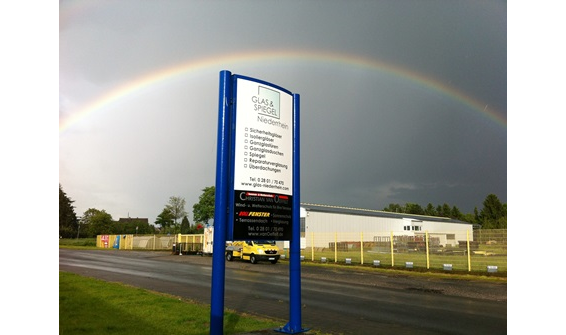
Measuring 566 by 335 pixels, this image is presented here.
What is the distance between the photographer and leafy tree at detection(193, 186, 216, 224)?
70.6 m

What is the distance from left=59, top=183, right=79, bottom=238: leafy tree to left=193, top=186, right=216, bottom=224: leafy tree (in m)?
32.6

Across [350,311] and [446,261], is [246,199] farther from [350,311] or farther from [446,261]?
[446,261]

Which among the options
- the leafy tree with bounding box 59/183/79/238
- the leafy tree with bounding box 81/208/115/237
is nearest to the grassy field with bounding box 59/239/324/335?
the leafy tree with bounding box 81/208/115/237

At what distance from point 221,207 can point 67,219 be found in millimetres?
100401

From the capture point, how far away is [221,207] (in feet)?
18.5

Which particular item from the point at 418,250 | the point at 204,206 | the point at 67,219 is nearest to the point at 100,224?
the point at 67,219

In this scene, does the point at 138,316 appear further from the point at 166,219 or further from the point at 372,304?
the point at 166,219

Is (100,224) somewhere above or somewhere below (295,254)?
below

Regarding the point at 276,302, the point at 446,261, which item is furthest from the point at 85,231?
the point at 276,302

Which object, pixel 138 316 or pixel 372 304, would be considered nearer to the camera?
pixel 138 316

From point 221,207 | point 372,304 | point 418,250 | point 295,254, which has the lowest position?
point 418,250

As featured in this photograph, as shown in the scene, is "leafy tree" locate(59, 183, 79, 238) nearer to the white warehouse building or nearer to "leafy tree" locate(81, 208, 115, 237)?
"leafy tree" locate(81, 208, 115, 237)

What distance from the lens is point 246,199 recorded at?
5918 mm
